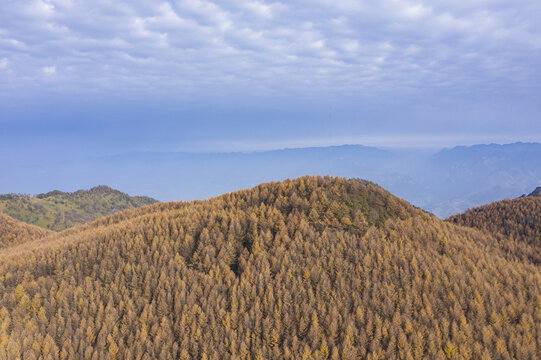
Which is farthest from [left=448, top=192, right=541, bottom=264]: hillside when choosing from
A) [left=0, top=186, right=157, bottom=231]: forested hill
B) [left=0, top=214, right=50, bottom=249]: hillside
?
[left=0, top=186, right=157, bottom=231]: forested hill

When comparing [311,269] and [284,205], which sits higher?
[284,205]

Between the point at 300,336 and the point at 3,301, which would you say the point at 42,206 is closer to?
the point at 3,301

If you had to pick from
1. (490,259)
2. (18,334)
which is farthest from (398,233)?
(18,334)

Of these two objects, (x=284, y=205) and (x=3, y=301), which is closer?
(x=3, y=301)

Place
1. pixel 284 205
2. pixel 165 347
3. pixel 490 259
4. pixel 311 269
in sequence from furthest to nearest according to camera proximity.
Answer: pixel 284 205 < pixel 490 259 < pixel 311 269 < pixel 165 347

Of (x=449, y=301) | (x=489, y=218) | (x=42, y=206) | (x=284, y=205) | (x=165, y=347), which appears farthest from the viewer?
(x=42, y=206)

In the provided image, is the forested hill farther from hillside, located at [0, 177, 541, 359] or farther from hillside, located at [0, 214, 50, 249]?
hillside, located at [0, 177, 541, 359]

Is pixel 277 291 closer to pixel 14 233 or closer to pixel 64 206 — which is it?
pixel 14 233
